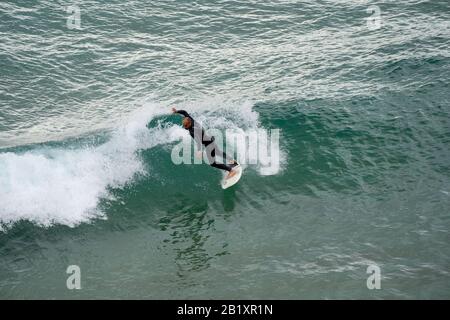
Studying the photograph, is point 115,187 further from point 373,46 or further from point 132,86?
point 373,46

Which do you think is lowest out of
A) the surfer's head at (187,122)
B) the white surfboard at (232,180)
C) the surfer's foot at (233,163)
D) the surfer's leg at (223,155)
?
the white surfboard at (232,180)

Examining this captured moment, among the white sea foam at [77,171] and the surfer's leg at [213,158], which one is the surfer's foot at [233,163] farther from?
the white sea foam at [77,171]

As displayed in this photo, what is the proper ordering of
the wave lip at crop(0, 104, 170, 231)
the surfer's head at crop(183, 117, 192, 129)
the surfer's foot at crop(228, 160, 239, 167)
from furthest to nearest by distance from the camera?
the surfer's foot at crop(228, 160, 239, 167) < the wave lip at crop(0, 104, 170, 231) < the surfer's head at crop(183, 117, 192, 129)

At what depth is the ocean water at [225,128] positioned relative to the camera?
1441cm

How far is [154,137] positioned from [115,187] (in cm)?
322

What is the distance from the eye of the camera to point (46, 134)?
21.9m

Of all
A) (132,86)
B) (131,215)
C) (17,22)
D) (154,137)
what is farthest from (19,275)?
(17,22)

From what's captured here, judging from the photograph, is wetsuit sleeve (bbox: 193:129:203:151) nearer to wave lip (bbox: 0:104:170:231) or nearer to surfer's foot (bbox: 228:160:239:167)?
surfer's foot (bbox: 228:160:239:167)

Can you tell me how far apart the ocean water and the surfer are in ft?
2.50

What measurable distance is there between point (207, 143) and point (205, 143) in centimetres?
8

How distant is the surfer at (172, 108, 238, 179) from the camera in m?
16.6

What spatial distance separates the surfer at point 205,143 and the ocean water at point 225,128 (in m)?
0.76

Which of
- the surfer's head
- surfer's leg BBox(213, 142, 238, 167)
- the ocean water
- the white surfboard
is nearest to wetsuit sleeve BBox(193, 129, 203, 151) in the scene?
the surfer's head

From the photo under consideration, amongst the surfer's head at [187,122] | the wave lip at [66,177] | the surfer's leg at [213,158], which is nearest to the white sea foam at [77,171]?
the wave lip at [66,177]
